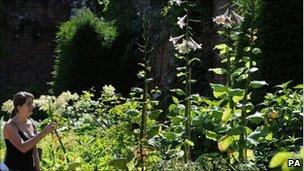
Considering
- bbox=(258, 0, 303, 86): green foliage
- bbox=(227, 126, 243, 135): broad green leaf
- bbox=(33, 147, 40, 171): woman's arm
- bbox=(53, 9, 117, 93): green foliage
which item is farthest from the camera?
bbox=(53, 9, 117, 93): green foliage

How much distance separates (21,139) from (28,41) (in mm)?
11109

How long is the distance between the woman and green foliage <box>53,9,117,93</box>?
22.9ft

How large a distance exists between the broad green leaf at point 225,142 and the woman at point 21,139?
1.36 meters

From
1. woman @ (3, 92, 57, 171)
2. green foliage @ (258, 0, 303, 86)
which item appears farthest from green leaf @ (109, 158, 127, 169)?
green foliage @ (258, 0, 303, 86)

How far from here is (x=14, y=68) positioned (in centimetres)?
1517

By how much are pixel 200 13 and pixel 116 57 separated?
10.6 ft

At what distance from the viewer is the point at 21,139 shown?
14.9 feet

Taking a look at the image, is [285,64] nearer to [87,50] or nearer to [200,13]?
[200,13]

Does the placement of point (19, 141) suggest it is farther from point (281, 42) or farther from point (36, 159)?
point (281, 42)

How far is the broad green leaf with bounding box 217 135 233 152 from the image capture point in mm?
4066

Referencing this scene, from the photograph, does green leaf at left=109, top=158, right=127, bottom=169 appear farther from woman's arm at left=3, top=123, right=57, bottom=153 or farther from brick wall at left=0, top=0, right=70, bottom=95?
brick wall at left=0, top=0, right=70, bottom=95

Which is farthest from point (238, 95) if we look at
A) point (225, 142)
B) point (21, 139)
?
point (21, 139)

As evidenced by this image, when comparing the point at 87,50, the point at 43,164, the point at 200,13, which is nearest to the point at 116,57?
the point at 87,50

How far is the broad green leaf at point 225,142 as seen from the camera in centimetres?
407
